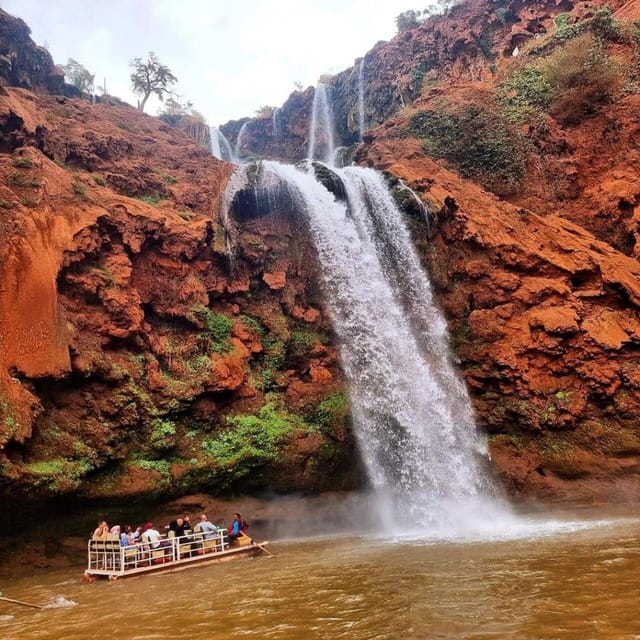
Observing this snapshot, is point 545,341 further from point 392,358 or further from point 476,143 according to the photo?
point 476,143

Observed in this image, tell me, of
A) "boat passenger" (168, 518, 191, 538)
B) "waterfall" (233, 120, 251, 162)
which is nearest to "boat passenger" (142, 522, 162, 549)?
"boat passenger" (168, 518, 191, 538)

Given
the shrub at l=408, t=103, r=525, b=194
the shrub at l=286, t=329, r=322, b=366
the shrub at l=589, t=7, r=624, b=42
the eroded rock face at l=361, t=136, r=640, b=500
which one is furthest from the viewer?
the shrub at l=589, t=7, r=624, b=42

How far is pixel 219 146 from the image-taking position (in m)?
37.0

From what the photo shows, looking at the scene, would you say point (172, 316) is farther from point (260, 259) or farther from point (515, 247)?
point (515, 247)

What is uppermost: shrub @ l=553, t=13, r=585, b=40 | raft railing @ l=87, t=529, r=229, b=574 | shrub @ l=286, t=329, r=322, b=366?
shrub @ l=553, t=13, r=585, b=40

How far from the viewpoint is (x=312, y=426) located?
643 inches

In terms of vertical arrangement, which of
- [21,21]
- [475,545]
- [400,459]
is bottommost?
[475,545]

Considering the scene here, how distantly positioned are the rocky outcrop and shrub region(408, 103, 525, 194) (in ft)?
58.1

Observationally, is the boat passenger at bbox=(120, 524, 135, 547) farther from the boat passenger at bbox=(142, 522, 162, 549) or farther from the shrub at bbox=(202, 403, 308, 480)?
the shrub at bbox=(202, 403, 308, 480)

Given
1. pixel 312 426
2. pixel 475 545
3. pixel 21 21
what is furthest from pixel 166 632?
pixel 21 21

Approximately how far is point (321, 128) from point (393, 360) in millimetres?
24636

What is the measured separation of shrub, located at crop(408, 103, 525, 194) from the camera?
21875 mm

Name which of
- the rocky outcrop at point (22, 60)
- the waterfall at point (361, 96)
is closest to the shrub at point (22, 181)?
the rocky outcrop at point (22, 60)

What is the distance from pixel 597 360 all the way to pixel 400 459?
705 centimetres
